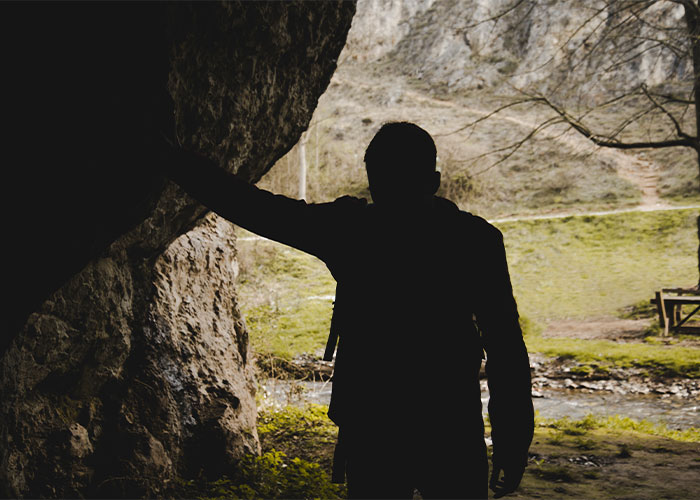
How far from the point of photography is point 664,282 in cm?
1647

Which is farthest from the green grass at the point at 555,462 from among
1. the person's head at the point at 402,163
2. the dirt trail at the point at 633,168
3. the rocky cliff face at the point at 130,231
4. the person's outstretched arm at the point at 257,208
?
the dirt trail at the point at 633,168

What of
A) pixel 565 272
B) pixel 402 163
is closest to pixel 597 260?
pixel 565 272

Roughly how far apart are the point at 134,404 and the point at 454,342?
10.3 ft

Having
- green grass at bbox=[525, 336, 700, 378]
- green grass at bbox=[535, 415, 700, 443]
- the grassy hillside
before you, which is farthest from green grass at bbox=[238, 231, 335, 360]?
green grass at bbox=[525, 336, 700, 378]

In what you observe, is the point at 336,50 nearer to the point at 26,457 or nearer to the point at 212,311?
the point at 212,311

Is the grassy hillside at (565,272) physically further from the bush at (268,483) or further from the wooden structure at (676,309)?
the bush at (268,483)

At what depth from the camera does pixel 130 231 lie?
3.50 metres

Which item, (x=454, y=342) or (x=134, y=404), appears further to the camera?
(x=134, y=404)

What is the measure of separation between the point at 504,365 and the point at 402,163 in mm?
707

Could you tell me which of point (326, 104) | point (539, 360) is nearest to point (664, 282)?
point (539, 360)

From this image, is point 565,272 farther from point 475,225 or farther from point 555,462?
point 475,225

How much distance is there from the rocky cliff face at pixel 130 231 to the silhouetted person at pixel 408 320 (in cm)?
36

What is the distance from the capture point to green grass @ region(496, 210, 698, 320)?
53.1ft

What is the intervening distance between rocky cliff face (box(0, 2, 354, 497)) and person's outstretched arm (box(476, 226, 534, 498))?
3.78ft
